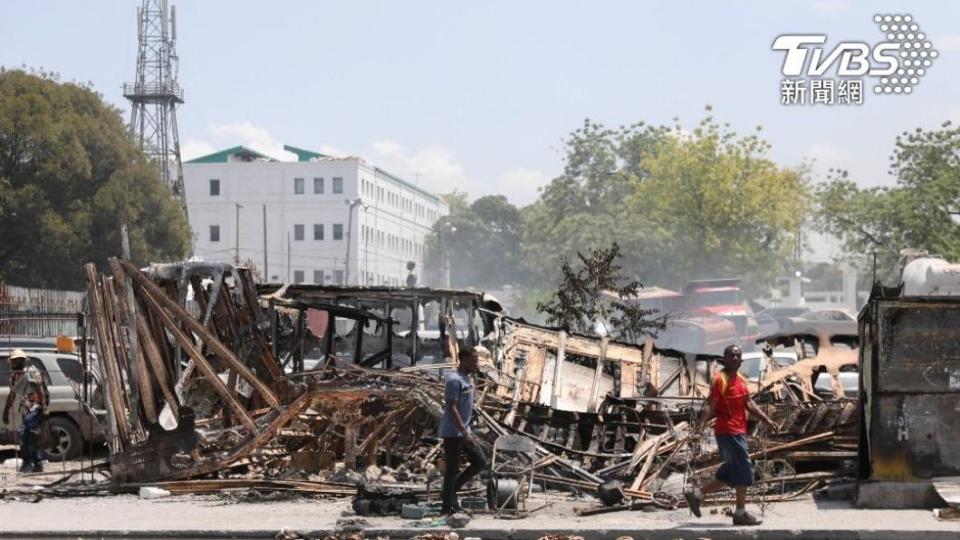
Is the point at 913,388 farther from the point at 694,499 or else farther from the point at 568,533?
the point at 568,533

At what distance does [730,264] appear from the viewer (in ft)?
244

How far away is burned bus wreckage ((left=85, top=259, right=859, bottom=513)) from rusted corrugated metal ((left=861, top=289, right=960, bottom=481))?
1.16 metres

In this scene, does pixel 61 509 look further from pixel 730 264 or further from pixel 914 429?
pixel 730 264

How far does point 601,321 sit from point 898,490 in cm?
1366

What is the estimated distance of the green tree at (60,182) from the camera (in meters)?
51.2

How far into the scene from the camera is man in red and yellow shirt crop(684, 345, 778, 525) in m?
11.9

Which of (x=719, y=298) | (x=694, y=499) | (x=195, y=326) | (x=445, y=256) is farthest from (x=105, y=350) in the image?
(x=445, y=256)

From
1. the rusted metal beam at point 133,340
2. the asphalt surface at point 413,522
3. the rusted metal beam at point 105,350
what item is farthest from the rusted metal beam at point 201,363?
the asphalt surface at point 413,522

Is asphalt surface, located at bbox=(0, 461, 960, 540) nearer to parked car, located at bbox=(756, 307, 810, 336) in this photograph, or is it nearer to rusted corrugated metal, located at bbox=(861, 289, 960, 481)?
rusted corrugated metal, located at bbox=(861, 289, 960, 481)

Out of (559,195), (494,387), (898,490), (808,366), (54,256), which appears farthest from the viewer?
(559,195)

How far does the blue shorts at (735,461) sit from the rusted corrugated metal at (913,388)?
1.77 m

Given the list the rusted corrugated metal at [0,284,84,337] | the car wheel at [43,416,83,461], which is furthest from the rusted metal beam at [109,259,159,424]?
the rusted corrugated metal at [0,284,84,337]

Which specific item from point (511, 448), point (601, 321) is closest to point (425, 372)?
point (511, 448)

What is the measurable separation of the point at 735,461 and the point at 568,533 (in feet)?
5.34
